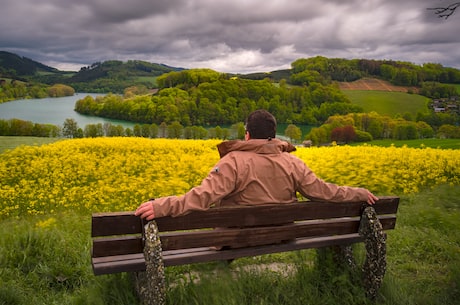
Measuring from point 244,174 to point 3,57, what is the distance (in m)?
84.1

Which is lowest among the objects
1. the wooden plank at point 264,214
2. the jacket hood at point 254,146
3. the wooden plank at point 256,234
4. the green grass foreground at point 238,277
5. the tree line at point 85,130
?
the tree line at point 85,130

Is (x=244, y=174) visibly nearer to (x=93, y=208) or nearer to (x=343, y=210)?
(x=343, y=210)

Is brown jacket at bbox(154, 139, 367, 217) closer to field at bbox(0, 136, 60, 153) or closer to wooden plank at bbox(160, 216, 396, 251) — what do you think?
wooden plank at bbox(160, 216, 396, 251)

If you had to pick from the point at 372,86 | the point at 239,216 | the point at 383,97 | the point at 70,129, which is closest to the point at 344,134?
the point at 70,129

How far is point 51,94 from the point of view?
61.8 meters

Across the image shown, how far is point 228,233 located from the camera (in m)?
2.97

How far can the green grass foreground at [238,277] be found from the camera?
3.12 meters

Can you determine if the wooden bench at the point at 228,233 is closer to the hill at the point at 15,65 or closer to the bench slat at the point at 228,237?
the bench slat at the point at 228,237

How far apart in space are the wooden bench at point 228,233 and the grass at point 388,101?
8384cm

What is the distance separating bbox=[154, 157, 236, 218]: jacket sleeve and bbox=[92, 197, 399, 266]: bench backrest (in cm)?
8

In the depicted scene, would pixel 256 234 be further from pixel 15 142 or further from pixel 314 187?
pixel 15 142

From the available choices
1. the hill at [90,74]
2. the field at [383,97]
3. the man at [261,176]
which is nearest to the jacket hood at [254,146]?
the man at [261,176]

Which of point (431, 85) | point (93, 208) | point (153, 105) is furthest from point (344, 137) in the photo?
point (431, 85)

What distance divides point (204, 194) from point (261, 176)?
22.9 inches
